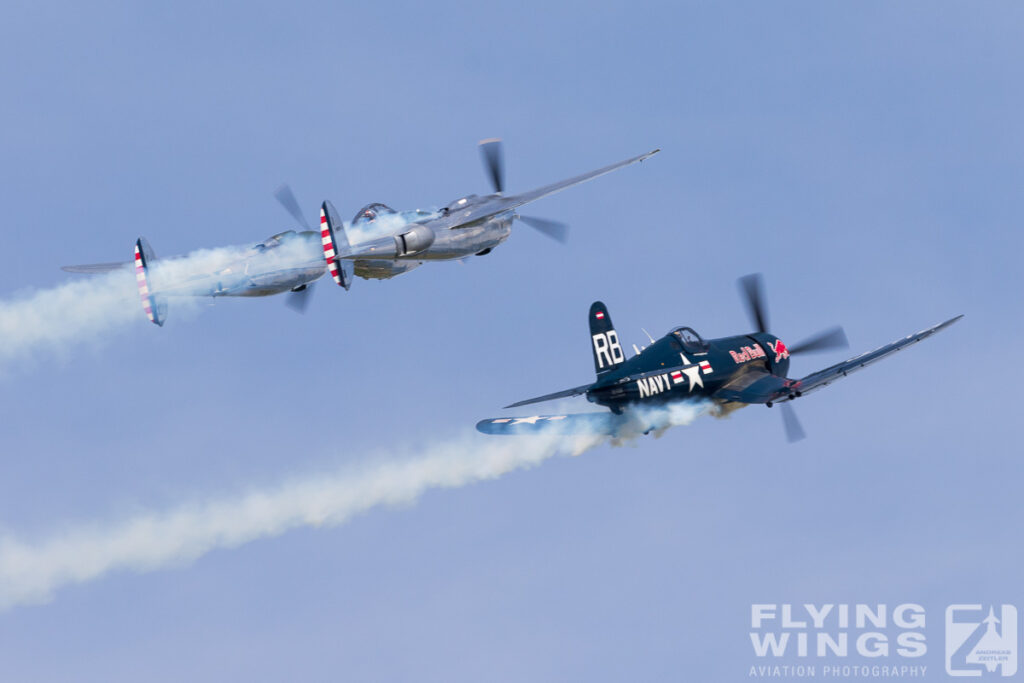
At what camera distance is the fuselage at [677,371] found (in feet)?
148

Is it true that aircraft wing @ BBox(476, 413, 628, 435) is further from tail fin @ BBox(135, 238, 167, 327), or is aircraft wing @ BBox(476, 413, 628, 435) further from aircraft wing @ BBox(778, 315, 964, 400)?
tail fin @ BBox(135, 238, 167, 327)

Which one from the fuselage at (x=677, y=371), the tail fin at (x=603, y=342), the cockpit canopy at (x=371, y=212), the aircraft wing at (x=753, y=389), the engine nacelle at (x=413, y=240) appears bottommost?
the aircraft wing at (x=753, y=389)

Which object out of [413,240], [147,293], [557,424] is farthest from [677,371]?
[147,293]

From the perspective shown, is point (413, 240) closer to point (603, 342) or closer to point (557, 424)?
point (603, 342)

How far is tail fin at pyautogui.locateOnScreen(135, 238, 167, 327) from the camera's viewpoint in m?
48.0

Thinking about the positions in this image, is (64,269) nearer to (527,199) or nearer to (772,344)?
(527,199)

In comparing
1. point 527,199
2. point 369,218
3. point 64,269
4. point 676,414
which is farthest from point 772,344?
point 64,269

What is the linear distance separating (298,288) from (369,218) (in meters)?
3.38

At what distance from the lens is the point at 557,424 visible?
49.0 metres

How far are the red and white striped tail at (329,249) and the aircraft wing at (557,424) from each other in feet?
22.6

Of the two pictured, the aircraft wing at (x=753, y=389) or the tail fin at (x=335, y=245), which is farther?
the tail fin at (x=335, y=245)

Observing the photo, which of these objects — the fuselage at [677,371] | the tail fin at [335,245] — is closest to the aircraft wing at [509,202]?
the tail fin at [335,245]

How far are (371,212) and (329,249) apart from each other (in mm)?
5250

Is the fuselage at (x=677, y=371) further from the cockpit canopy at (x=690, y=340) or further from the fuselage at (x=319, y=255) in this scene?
the fuselage at (x=319, y=255)
